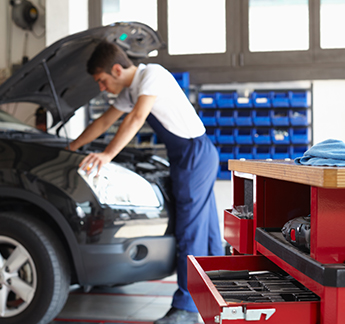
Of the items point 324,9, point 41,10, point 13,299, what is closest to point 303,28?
point 324,9

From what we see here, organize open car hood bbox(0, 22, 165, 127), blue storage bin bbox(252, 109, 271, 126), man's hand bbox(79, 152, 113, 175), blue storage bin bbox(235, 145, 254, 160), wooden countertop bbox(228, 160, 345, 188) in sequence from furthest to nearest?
1. blue storage bin bbox(235, 145, 254, 160)
2. blue storage bin bbox(252, 109, 271, 126)
3. open car hood bbox(0, 22, 165, 127)
4. man's hand bbox(79, 152, 113, 175)
5. wooden countertop bbox(228, 160, 345, 188)

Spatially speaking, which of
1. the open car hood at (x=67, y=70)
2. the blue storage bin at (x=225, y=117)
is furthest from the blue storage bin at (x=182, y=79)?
the open car hood at (x=67, y=70)

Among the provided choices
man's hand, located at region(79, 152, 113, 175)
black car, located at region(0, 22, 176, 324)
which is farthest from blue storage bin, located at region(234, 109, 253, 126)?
man's hand, located at region(79, 152, 113, 175)

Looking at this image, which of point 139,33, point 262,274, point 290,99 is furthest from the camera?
point 290,99

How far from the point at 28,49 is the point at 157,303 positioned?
4.45 m

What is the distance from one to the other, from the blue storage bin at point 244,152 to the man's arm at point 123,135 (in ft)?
10.6

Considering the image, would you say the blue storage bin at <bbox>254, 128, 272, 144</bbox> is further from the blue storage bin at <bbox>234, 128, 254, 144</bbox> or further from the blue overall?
the blue overall

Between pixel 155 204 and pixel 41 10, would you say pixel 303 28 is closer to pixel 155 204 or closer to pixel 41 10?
pixel 41 10

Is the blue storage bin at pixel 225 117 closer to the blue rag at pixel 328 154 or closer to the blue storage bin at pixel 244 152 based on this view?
the blue storage bin at pixel 244 152

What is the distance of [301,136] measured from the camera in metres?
5.04

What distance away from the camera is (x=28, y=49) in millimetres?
5816

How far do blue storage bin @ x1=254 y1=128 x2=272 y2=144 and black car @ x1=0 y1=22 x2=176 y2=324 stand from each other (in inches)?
123

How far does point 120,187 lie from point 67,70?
2.68 ft

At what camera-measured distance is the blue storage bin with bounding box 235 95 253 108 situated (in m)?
5.09
